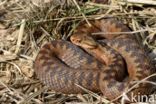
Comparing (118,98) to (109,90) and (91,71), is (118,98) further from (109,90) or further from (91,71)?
(91,71)

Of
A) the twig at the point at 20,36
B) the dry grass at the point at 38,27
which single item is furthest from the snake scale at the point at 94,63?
the twig at the point at 20,36

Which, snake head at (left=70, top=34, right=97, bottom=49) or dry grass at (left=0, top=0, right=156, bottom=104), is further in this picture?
snake head at (left=70, top=34, right=97, bottom=49)

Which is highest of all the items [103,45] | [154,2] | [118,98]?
[154,2]

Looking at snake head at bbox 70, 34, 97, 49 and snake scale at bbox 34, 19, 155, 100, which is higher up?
snake head at bbox 70, 34, 97, 49

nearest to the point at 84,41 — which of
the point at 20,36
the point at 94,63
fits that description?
the point at 94,63

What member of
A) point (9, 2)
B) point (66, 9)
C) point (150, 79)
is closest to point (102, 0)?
point (66, 9)

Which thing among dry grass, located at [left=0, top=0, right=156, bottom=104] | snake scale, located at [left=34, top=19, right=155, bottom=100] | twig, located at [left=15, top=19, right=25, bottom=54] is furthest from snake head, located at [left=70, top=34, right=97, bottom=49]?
twig, located at [left=15, top=19, right=25, bottom=54]

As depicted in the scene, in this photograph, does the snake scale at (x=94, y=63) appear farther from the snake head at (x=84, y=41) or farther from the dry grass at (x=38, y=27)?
the dry grass at (x=38, y=27)

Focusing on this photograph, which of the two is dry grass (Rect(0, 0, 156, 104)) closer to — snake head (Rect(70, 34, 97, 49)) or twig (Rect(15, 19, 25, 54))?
twig (Rect(15, 19, 25, 54))
